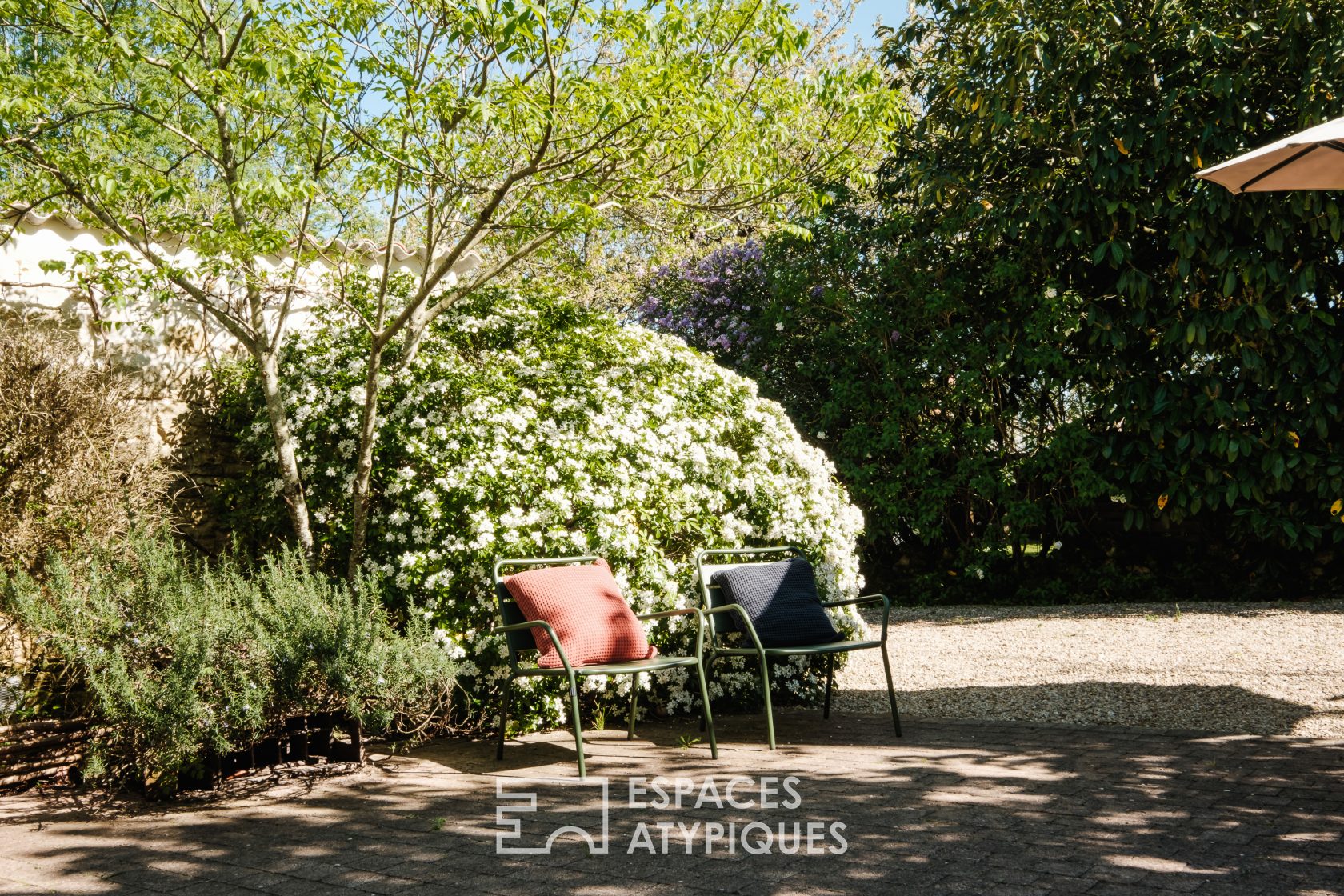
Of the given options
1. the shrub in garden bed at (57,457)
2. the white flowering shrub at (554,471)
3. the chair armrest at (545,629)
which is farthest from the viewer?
the white flowering shrub at (554,471)

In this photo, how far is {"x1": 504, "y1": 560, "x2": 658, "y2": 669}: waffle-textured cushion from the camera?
16.0ft

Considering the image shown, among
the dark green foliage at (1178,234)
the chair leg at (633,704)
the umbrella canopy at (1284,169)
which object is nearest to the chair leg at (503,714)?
the chair leg at (633,704)

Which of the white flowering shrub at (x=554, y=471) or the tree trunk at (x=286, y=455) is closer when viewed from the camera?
the white flowering shrub at (x=554, y=471)

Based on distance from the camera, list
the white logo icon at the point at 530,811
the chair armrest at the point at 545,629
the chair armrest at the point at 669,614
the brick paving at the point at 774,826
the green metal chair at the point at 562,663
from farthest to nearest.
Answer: the chair armrest at the point at 669,614 → the green metal chair at the point at 562,663 → the chair armrest at the point at 545,629 → the white logo icon at the point at 530,811 → the brick paving at the point at 774,826

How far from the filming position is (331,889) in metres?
3.09

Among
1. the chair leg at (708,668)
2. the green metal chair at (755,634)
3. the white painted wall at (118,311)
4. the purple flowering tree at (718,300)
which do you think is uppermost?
the purple flowering tree at (718,300)

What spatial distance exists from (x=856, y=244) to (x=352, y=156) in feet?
21.4

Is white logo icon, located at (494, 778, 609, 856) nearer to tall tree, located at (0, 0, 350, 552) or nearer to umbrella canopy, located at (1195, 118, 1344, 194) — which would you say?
tall tree, located at (0, 0, 350, 552)

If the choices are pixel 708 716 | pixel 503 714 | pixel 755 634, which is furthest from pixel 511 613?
pixel 755 634

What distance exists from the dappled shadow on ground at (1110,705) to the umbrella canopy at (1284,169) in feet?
8.40

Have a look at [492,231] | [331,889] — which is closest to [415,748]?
[331,889]

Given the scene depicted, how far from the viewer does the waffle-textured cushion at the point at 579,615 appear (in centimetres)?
488

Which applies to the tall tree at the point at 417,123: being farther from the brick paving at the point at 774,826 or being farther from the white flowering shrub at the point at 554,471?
the brick paving at the point at 774,826

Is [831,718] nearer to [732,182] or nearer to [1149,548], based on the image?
[732,182]
